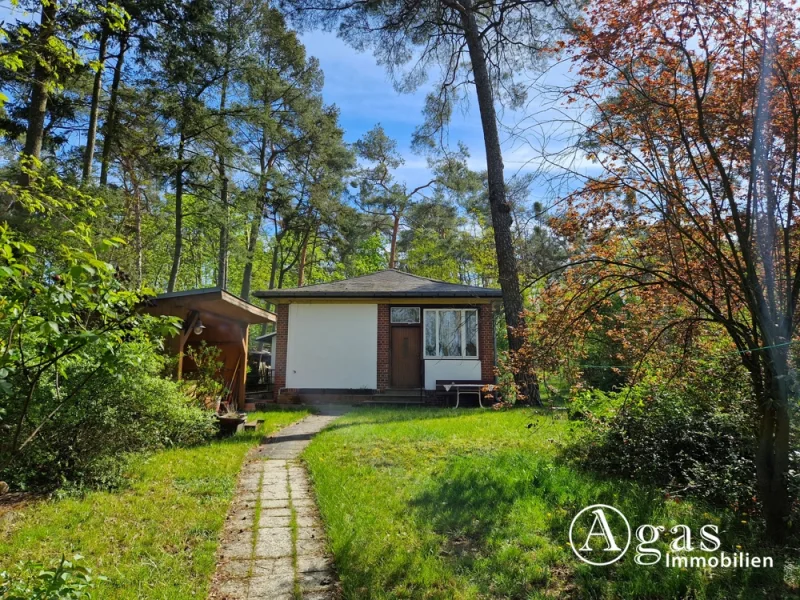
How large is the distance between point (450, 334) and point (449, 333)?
4cm

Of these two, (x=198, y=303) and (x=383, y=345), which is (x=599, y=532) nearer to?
(x=198, y=303)

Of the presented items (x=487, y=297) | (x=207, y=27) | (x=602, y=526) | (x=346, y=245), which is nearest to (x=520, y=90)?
(x=487, y=297)

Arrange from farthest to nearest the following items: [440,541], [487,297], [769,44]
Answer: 1. [487,297]
2. [440,541]
3. [769,44]

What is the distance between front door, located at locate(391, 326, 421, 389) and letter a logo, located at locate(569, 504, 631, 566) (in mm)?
10188

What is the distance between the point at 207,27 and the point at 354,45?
435 centimetres

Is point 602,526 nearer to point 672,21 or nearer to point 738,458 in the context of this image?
point 738,458

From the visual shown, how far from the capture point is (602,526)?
138 inches

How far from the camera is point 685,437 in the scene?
15.1 ft

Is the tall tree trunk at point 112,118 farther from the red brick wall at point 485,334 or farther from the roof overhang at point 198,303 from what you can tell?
the red brick wall at point 485,334

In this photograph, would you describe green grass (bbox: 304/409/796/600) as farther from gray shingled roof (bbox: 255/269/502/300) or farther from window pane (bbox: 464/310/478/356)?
window pane (bbox: 464/310/478/356)

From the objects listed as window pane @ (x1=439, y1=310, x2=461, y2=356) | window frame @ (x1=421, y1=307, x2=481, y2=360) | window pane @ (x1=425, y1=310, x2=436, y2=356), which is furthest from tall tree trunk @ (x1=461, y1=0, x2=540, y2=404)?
window pane @ (x1=425, y1=310, x2=436, y2=356)

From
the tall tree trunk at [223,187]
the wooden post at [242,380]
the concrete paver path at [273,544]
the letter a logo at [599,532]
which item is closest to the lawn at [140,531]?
the concrete paver path at [273,544]

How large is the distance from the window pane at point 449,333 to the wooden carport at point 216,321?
188 inches

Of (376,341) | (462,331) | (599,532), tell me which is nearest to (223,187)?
(376,341)
